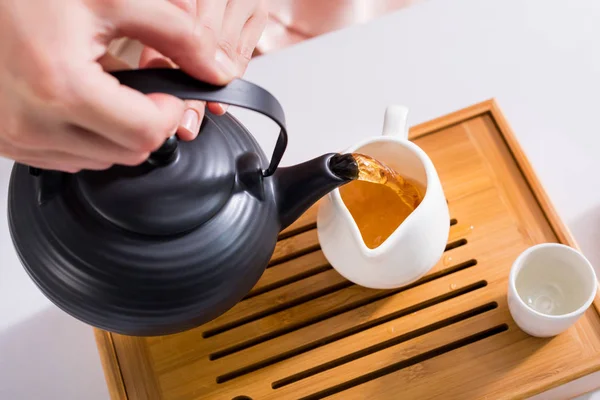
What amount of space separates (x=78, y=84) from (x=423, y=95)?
27.4 inches

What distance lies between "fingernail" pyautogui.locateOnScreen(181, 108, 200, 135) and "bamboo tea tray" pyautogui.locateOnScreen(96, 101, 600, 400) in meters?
0.27

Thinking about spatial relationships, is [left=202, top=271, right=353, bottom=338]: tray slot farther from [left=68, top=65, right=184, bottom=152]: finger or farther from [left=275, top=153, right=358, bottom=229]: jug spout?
[left=68, top=65, right=184, bottom=152]: finger

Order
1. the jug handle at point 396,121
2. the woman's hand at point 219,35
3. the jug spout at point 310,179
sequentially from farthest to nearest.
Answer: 1. the jug handle at point 396,121
2. the jug spout at point 310,179
3. the woman's hand at point 219,35

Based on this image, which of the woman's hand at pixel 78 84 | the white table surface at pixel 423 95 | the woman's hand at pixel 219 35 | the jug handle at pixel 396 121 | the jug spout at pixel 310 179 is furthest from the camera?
the white table surface at pixel 423 95

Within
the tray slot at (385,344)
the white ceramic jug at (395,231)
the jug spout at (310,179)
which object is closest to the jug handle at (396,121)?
the white ceramic jug at (395,231)

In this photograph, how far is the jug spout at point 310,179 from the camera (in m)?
0.70

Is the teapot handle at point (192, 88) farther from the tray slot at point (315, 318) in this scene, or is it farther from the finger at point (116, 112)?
the tray slot at point (315, 318)

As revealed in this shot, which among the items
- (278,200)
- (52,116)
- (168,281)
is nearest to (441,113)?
(278,200)

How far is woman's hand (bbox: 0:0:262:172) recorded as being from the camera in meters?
0.46

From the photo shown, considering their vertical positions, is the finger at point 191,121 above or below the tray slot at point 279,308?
above

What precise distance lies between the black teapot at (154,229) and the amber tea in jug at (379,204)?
126 millimetres

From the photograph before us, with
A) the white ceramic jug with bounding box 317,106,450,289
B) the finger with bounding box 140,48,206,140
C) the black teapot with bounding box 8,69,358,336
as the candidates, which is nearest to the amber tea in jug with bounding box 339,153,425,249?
the white ceramic jug with bounding box 317,106,450,289

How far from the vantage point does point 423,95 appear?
1063mm

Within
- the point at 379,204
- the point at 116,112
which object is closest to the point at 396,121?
the point at 379,204
